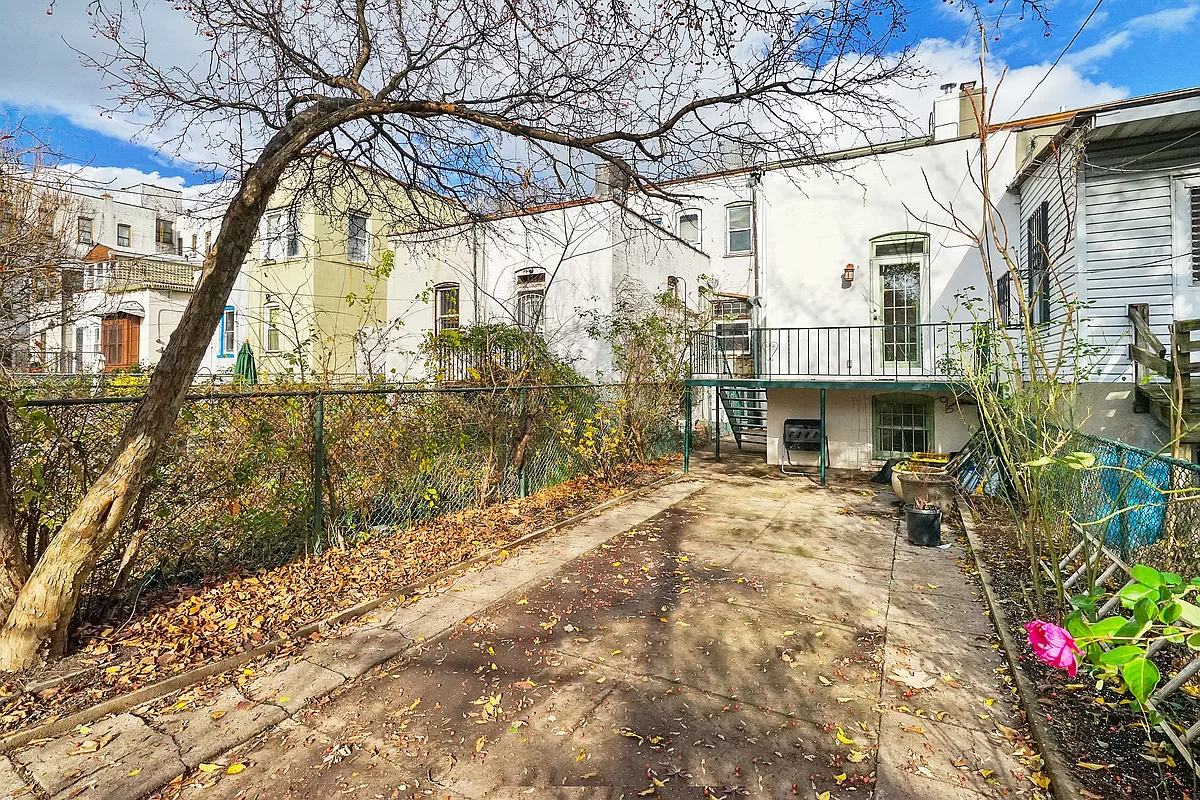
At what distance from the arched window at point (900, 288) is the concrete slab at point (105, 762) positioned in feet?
34.0

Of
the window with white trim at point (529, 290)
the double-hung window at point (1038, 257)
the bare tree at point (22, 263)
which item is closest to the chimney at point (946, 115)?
the double-hung window at point (1038, 257)

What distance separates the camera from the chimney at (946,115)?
9906mm

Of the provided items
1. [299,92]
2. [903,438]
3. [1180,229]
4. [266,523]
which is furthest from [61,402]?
[1180,229]

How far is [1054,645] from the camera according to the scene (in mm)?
1368

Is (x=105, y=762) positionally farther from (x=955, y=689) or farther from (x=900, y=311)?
(x=900, y=311)

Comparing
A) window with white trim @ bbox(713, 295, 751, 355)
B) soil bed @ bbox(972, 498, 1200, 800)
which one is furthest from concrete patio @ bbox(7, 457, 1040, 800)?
window with white trim @ bbox(713, 295, 751, 355)

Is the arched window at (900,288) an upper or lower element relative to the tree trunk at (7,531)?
upper

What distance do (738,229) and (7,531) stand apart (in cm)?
1487

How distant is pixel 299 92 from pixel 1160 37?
21.7 ft

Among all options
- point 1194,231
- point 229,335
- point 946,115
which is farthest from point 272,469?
point 229,335

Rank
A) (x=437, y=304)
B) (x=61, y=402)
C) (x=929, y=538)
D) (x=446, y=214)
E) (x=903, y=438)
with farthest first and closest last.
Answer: (x=437, y=304)
(x=903, y=438)
(x=446, y=214)
(x=929, y=538)
(x=61, y=402)

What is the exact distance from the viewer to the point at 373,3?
4.68 meters

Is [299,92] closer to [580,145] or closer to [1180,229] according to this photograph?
[580,145]

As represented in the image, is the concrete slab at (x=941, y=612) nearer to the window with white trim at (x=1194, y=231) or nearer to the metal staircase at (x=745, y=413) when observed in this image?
the window with white trim at (x=1194, y=231)
